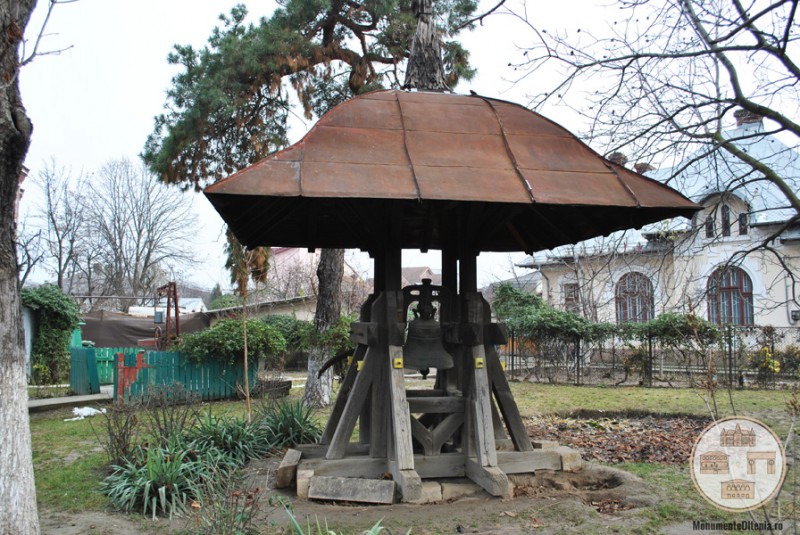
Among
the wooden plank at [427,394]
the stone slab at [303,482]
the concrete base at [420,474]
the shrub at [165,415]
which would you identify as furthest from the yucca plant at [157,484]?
the wooden plank at [427,394]

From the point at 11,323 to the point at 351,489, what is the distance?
3.05 metres

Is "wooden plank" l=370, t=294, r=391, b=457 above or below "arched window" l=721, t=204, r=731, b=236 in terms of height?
below

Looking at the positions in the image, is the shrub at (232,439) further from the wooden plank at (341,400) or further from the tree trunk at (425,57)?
the tree trunk at (425,57)

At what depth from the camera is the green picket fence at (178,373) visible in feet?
43.1

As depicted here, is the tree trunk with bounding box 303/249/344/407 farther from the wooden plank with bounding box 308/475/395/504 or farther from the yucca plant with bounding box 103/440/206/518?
the wooden plank with bounding box 308/475/395/504

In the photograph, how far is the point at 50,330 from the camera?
689 inches

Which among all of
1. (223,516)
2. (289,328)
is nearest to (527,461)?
(223,516)

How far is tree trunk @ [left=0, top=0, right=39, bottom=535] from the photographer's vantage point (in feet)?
12.9

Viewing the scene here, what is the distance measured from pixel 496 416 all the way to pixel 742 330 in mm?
13792

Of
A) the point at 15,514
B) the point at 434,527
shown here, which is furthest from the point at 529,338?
the point at 15,514

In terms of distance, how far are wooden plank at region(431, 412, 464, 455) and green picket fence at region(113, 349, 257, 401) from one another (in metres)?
8.17

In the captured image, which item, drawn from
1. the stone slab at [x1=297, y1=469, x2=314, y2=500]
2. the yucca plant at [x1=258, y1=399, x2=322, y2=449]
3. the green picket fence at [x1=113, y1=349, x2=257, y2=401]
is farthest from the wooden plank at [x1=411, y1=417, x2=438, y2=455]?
the green picket fence at [x1=113, y1=349, x2=257, y2=401]

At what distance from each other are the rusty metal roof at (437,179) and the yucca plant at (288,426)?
A: 2569mm

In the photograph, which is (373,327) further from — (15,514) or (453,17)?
(453,17)
